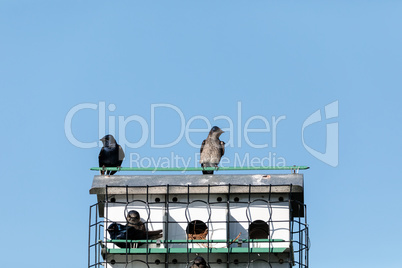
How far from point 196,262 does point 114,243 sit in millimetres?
2771

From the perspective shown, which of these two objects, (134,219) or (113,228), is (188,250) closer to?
(134,219)

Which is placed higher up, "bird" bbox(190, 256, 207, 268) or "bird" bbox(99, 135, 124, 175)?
"bird" bbox(99, 135, 124, 175)

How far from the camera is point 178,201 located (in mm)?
35656

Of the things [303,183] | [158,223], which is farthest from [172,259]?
[303,183]

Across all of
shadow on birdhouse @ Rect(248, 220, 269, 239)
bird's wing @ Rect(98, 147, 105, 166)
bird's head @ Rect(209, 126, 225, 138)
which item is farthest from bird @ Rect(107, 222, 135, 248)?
bird's head @ Rect(209, 126, 225, 138)

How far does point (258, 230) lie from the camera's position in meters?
35.9

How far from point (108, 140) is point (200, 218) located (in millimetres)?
4258

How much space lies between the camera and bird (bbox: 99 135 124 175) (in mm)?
37750

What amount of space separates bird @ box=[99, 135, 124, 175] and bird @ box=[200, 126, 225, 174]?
2.31 metres

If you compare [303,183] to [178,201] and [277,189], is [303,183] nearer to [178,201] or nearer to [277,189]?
[277,189]

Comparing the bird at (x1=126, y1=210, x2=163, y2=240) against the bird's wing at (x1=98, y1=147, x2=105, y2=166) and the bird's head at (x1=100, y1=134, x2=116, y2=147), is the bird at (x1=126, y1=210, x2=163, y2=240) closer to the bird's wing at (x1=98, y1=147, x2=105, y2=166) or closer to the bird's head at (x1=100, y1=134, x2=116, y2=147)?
the bird's wing at (x1=98, y1=147, x2=105, y2=166)

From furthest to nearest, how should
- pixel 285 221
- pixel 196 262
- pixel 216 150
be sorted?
pixel 216 150
pixel 285 221
pixel 196 262

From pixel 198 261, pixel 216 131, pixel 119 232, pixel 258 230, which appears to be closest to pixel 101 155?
pixel 216 131

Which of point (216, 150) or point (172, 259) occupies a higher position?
point (216, 150)
